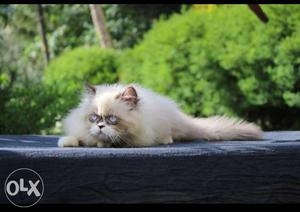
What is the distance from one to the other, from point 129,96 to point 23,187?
777mm

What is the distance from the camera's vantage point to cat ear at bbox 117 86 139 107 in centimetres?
329

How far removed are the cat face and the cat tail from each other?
471 millimetres

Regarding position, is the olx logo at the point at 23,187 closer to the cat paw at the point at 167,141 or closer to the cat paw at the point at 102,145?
the cat paw at the point at 102,145

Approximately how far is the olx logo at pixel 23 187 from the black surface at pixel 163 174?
0.9 inches

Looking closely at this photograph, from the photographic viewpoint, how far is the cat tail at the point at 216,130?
367 centimetres

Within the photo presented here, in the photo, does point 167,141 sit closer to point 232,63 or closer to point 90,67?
point 232,63

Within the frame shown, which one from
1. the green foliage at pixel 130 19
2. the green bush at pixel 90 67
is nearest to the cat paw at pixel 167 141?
the green bush at pixel 90 67

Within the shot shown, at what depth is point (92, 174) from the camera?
2752 millimetres

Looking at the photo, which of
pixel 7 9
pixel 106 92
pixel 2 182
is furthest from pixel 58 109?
pixel 2 182

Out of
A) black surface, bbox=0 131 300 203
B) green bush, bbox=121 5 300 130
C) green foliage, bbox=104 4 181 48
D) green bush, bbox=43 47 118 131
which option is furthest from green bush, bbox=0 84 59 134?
green foliage, bbox=104 4 181 48

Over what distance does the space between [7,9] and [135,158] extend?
196 inches

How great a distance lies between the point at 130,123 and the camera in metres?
3.23
